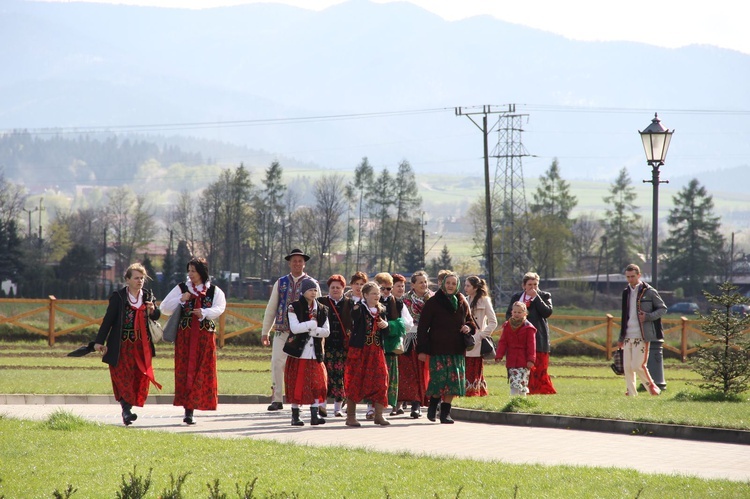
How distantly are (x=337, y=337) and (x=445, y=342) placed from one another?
1405 mm

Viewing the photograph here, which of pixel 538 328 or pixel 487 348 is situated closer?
pixel 487 348

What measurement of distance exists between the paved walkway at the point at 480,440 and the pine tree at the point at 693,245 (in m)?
93.2

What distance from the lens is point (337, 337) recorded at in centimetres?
1421

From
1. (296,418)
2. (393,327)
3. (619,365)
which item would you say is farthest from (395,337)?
(619,365)

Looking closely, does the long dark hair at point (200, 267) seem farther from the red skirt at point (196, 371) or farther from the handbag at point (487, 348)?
the handbag at point (487, 348)

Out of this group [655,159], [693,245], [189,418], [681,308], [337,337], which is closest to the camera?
[189,418]

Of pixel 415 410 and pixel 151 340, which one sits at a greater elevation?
pixel 151 340

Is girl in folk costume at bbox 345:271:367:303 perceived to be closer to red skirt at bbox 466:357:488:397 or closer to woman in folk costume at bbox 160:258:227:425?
woman in folk costume at bbox 160:258:227:425

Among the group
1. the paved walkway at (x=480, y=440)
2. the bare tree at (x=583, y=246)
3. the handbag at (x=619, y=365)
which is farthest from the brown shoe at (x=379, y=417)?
the bare tree at (x=583, y=246)

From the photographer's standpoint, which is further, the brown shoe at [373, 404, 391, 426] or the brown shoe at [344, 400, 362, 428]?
the brown shoe at [373, 404, 391, 426]

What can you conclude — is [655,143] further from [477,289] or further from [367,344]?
[367,344]

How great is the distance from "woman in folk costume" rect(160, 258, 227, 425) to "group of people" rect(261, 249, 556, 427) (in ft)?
2.97

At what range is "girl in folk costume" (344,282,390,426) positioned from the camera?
1341cm

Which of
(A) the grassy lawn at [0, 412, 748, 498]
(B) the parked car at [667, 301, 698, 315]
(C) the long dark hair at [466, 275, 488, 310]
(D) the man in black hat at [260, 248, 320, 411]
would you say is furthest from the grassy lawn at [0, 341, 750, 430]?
(B) the parked car at [667, 301, 698, 315]
